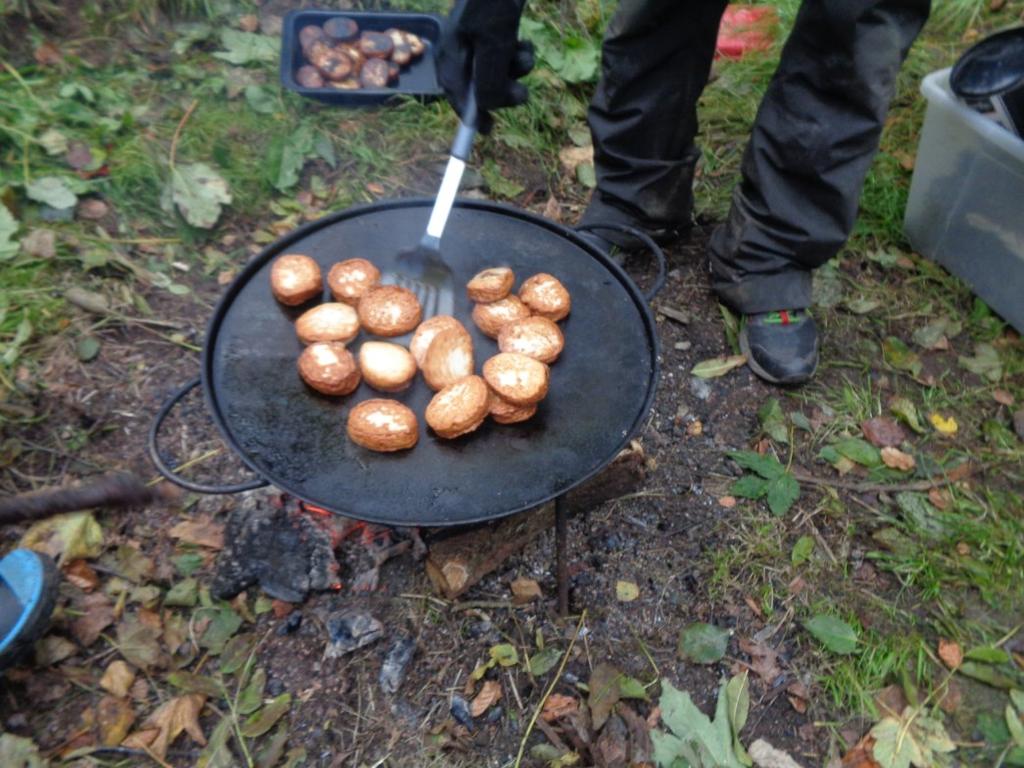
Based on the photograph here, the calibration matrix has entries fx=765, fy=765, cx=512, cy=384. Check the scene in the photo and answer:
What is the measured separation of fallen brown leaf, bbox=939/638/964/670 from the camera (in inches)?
86.1

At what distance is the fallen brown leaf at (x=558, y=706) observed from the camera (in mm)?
2045

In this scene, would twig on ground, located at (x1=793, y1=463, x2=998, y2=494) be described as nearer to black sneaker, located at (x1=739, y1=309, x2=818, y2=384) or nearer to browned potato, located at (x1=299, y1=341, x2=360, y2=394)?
black sneaker, located at (x1=739, y1=309, x2=818, y2=384)

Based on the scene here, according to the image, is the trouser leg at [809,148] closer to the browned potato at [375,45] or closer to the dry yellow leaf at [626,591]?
the dry yellow leaf at [626,591]

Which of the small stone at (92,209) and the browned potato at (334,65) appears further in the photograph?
the browned potato at (334,65)

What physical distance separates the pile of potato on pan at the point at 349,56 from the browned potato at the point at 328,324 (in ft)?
6.72

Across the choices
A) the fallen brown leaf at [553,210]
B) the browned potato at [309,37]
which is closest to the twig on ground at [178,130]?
the browned potato at [309,37]

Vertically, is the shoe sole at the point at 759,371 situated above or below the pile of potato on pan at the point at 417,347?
below

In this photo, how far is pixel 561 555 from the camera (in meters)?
2.06

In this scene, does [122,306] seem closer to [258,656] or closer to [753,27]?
[258,656]

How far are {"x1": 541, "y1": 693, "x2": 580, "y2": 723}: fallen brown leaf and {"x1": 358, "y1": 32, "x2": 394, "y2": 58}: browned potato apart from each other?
2973 millimetres

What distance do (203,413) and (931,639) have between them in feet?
7.85

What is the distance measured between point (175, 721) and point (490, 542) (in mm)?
936

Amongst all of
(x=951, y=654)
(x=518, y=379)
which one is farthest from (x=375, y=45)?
(x=951, y=654)

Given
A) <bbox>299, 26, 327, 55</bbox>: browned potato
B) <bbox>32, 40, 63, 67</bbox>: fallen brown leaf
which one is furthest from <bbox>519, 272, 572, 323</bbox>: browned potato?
<bbox>32, 40, 63, 67</bbox>: fallen brown leaf
